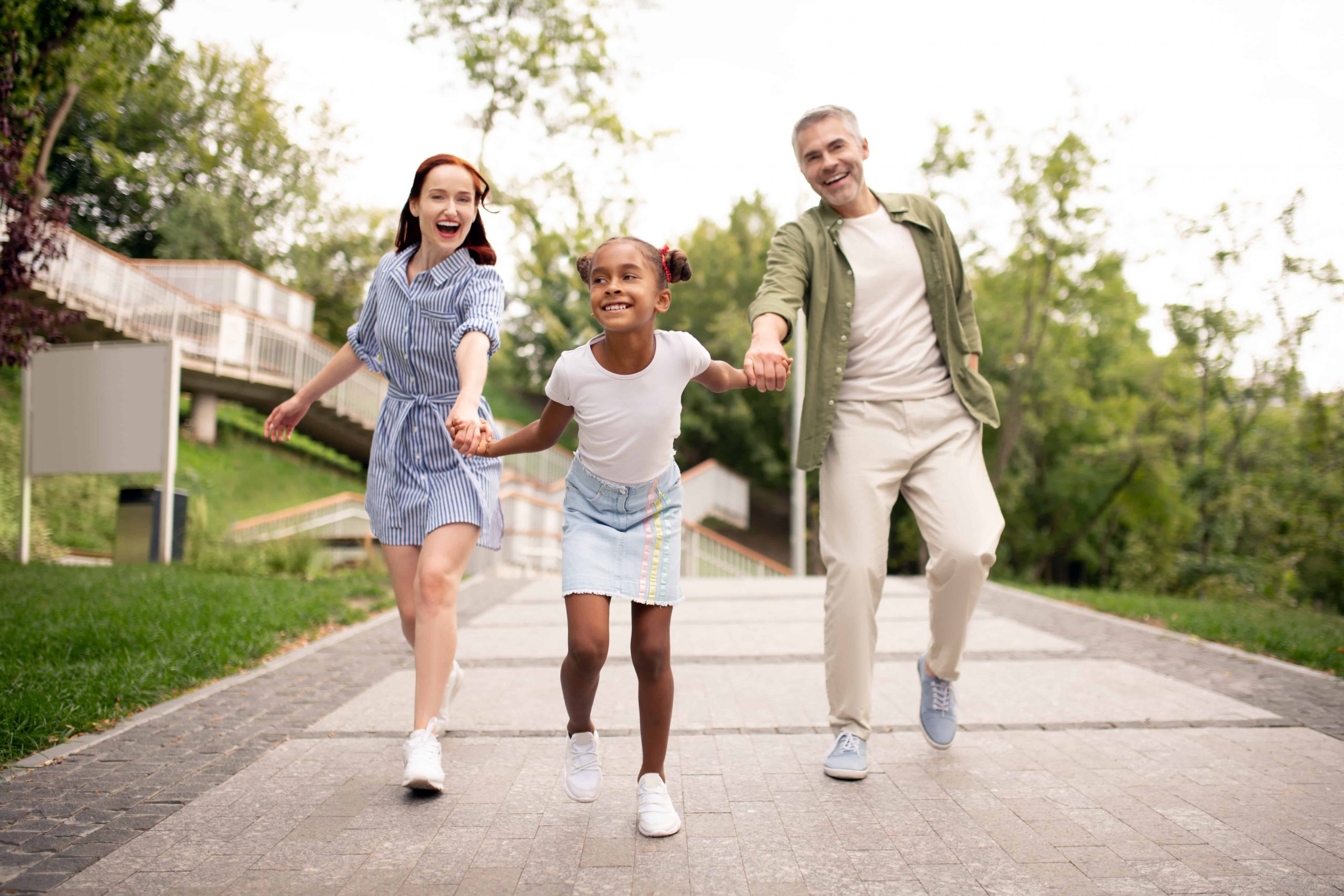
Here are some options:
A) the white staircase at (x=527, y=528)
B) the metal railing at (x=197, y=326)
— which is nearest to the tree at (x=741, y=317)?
the white staircase at (x=527, y=528)

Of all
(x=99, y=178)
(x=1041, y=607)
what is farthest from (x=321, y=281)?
(x=1041, y=607)

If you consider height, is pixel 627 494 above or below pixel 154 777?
above

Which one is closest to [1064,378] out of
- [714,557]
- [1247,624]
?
[714,557]

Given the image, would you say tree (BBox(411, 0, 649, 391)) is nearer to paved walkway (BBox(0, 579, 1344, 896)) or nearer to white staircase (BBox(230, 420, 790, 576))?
white staircase (BBox(230, 420, 790, 576))

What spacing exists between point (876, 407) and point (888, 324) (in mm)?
311

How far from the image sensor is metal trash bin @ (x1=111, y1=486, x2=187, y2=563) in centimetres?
1120

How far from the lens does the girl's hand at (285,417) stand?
3.77 metres

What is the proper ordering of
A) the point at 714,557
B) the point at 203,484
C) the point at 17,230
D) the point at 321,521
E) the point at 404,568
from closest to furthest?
the point at 404,568 < the point at 17,230 < the point at 321,521 < the point at 203,484 < the point at 714,557

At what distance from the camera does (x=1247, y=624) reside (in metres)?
7.43

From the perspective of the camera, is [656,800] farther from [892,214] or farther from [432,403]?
[892,214]

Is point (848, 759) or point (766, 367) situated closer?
point (766, 367)

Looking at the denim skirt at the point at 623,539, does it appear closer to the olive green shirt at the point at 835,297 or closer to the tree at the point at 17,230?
the olive green shirt at the point at 835,297

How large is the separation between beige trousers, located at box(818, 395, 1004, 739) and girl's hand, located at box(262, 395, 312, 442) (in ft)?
6.26

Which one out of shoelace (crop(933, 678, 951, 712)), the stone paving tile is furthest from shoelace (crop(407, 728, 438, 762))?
shoelace (crop(933, 678, 951, 712))
